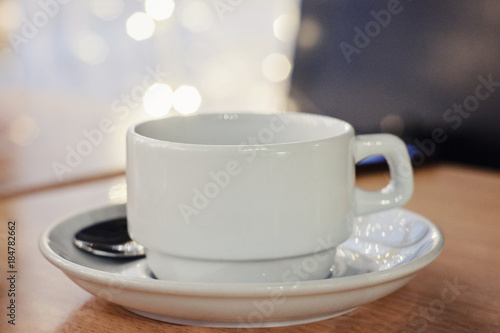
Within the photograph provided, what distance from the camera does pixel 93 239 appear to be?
49cm

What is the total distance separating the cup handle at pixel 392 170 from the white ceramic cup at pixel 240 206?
0.07 ft

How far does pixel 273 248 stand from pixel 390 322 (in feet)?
0.29

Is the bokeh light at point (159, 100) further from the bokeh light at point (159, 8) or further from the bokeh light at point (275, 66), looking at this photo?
the bokeh light at point (275, 66)

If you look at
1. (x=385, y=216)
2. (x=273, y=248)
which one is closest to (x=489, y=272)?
(x=385, y=216)

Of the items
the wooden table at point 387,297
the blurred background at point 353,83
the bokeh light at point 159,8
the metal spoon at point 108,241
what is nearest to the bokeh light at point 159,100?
the blurred background at point 353,83

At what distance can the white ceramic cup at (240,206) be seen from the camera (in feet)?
1.17

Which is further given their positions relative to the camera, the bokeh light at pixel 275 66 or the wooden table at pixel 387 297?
the bokeh light at pixel 275 66

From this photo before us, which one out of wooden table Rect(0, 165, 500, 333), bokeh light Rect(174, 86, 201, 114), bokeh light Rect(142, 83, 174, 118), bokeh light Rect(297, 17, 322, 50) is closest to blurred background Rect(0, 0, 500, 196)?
bokeh light Rect(297, 17, 322, 50)

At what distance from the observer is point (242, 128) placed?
50 centimetres

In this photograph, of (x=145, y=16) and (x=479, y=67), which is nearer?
(x=479, y=67)

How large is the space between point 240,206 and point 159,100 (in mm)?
2475

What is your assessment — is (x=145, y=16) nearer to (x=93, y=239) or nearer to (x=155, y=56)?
(x=155, y=56)

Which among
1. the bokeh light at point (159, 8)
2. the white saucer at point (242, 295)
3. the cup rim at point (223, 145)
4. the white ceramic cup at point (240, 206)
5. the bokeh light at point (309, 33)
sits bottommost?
the white saucer at point (242, 295)

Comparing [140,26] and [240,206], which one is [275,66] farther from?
[240,206]
